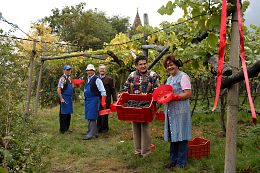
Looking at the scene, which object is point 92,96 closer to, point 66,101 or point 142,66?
point 66,101

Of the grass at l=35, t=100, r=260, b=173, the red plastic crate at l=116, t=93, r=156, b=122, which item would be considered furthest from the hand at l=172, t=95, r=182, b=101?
the grass at l=35, t=100, r=260, b=173

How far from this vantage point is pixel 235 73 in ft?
8.56

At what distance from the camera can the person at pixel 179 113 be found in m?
4.42

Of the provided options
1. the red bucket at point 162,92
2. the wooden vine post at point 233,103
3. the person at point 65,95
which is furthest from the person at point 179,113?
the person at point 65,95

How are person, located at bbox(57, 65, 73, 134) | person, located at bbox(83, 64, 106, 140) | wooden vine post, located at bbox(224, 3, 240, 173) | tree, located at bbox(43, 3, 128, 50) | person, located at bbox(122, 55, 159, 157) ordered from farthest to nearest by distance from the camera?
tree, located at bbox(43, 3, 128, 50), person, located at bbox(57, 65, 73, 134), person, located at bbox(83, 64, 106, 140), person, located at bbox(122, 55, 159, 157), wooden vine post, located at bbox(224, 3, 240, 173)

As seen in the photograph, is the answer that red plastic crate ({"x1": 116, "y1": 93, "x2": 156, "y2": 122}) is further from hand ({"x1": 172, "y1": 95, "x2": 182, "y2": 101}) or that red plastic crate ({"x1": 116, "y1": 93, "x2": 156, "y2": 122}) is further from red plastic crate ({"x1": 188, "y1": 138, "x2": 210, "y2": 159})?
red plastic crate ({"x1": 188, "y1": 138, "x2": 210, "y2": 159})

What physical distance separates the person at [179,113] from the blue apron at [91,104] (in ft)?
9.47

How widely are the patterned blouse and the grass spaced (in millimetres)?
1056

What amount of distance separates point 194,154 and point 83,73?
47.8ft

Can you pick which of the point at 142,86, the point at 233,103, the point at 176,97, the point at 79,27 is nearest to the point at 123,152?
the point at 142,86

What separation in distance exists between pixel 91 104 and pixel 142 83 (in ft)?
7.48

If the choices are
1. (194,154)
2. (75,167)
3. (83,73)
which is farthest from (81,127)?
(83,73)

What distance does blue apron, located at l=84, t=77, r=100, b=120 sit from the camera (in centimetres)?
720

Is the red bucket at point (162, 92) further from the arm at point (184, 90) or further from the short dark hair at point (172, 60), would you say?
the short dark hair at point (172, 60)
